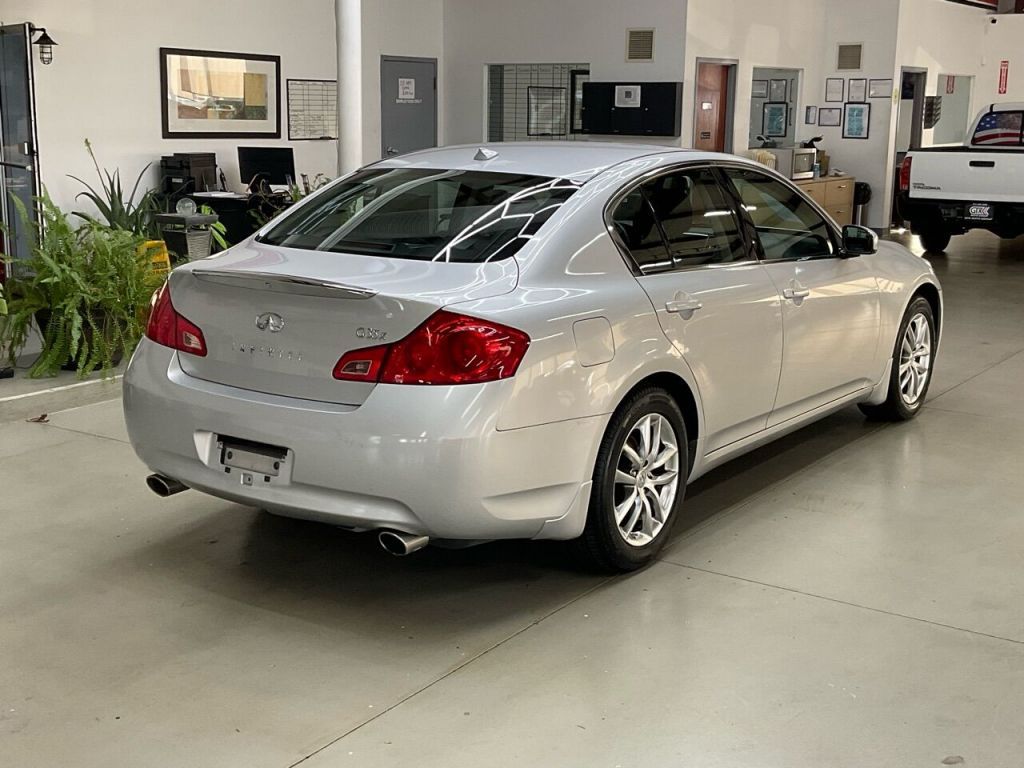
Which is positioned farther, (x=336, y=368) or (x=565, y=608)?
(x=565, y=608)

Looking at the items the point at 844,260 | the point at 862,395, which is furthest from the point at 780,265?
the point at 862,395

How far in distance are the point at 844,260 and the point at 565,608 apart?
2229mm

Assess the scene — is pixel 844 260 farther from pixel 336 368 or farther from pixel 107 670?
pixel 107 670

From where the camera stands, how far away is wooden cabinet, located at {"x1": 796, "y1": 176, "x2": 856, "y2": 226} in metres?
15.0

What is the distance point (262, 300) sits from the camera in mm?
3512

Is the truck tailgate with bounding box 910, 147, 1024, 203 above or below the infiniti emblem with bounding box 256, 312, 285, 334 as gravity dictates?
above

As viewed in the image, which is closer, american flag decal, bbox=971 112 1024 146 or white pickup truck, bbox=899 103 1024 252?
white pickup truck, bbox=899 103 1024 252

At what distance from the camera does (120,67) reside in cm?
1062

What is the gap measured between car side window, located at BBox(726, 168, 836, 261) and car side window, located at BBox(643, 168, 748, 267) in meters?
0.20

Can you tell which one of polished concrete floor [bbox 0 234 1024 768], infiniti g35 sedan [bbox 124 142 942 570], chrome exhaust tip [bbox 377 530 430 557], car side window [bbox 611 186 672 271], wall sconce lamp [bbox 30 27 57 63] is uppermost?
wall sconce lamp [bbox 30 27 57 63]

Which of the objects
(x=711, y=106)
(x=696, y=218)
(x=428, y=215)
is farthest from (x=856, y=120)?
(x=428, y=215)

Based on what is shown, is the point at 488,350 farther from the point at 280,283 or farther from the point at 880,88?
the point at 880,88

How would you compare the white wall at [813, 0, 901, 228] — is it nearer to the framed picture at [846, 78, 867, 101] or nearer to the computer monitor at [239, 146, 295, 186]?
the framed picture at [846, 78, 867, 101]

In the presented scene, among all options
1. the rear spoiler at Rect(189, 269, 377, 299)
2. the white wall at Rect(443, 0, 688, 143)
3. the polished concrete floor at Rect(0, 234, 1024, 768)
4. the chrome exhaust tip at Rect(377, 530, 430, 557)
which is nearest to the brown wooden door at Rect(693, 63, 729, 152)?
the white wall at Rect(443, 0, 688, 143)
